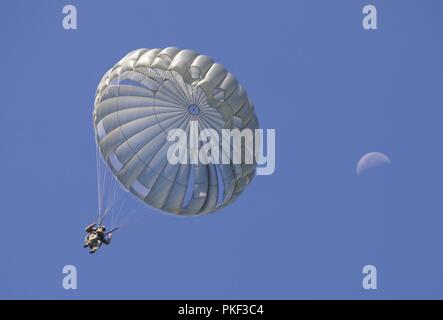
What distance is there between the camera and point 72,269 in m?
52.8

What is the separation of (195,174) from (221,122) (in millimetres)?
2182

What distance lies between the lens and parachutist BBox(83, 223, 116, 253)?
140 ft

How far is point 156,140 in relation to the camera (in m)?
44.4

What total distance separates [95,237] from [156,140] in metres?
4.05

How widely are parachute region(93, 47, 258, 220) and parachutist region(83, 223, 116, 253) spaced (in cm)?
180

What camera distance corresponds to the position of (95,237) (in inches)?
1687

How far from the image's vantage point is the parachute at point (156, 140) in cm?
4356

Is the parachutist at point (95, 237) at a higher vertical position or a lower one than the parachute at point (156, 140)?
lower

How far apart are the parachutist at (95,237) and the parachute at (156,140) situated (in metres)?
1.80

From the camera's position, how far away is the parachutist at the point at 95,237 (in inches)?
1684

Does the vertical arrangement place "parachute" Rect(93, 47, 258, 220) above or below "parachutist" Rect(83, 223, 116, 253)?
above
